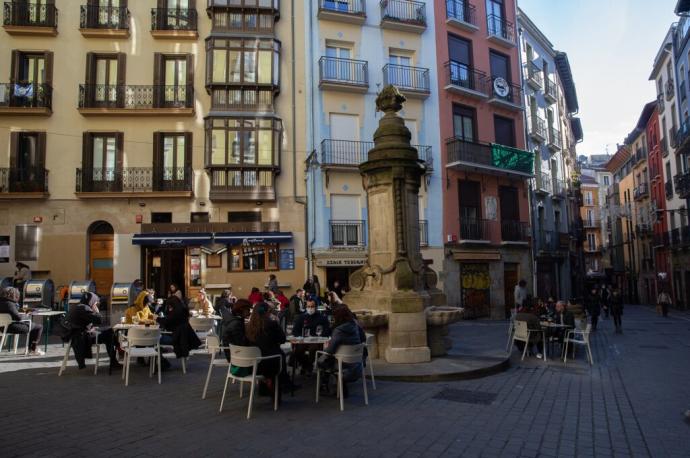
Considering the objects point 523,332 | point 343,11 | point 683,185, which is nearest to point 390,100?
point 523,332

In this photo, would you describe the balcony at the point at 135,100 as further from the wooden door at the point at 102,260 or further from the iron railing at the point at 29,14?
the wooden door at the point at 102,260

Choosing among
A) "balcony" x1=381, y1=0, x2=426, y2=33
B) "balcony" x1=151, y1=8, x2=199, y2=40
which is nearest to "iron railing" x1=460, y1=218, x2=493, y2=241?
"balcony" x1=381, y1=0, x2=426, y2=33

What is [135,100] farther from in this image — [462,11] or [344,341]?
[344,341]

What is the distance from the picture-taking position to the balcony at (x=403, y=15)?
2372 cm

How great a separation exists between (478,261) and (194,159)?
1385cm

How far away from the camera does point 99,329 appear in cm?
936

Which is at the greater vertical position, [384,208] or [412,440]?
[384,208]

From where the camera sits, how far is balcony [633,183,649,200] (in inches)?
1678

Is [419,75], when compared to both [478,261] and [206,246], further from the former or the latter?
[206,246]

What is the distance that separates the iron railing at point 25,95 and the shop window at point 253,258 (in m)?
9.52

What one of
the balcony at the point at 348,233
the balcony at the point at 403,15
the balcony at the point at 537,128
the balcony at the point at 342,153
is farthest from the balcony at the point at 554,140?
the balcony at the point at 348,233

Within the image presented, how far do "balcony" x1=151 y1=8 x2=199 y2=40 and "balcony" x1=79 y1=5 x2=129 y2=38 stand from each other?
3.80 feet

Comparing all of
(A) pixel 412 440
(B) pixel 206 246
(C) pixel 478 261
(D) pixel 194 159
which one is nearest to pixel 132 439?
(A) pixel 412 440

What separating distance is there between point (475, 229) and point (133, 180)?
15612 millimetres
